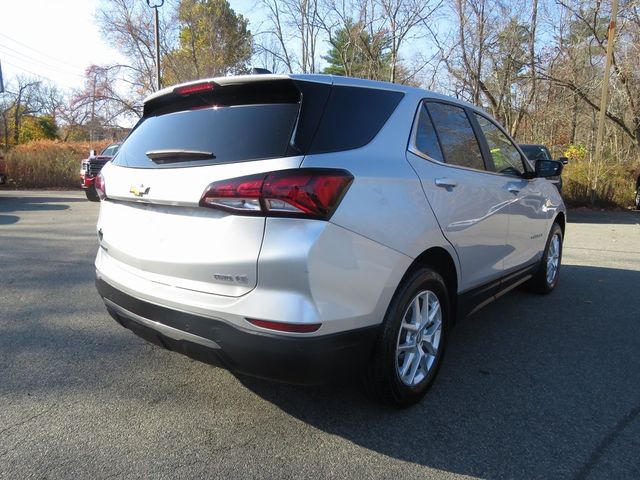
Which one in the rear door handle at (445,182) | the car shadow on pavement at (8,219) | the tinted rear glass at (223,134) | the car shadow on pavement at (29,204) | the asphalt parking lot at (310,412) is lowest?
the asphalt parking lot at (310,412)

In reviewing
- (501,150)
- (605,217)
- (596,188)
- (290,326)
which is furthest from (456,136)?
(596,188)

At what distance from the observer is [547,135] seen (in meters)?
26.8

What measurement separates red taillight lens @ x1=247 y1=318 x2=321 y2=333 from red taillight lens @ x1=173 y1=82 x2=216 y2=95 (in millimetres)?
1332

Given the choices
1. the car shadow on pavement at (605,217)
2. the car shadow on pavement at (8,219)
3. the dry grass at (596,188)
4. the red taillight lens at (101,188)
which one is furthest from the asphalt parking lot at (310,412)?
the dry grass at (596,188)

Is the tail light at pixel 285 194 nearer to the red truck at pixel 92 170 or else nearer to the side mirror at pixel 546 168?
the side mirror at pixel 546 168

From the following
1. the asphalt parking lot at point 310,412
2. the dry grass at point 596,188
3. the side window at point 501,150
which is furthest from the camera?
the dry grass at point 596,188

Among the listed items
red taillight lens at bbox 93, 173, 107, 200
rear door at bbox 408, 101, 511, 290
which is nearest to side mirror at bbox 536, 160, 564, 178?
rear door at bbox 408, 101, 511, 290

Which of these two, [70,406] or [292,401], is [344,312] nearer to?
[292,401]

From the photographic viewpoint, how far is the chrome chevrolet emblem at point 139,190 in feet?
8.44

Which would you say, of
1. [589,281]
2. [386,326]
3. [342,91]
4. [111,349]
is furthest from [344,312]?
[589,281]

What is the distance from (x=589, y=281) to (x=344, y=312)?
15.9 ft

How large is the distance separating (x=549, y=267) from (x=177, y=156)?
4232 mm

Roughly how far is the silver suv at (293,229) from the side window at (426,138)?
0.06 feet

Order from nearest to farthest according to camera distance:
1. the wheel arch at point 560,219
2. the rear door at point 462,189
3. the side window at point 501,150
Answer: the rear door at point 462,189
the side window at point 501,150
the wheel arch at point 560,219
